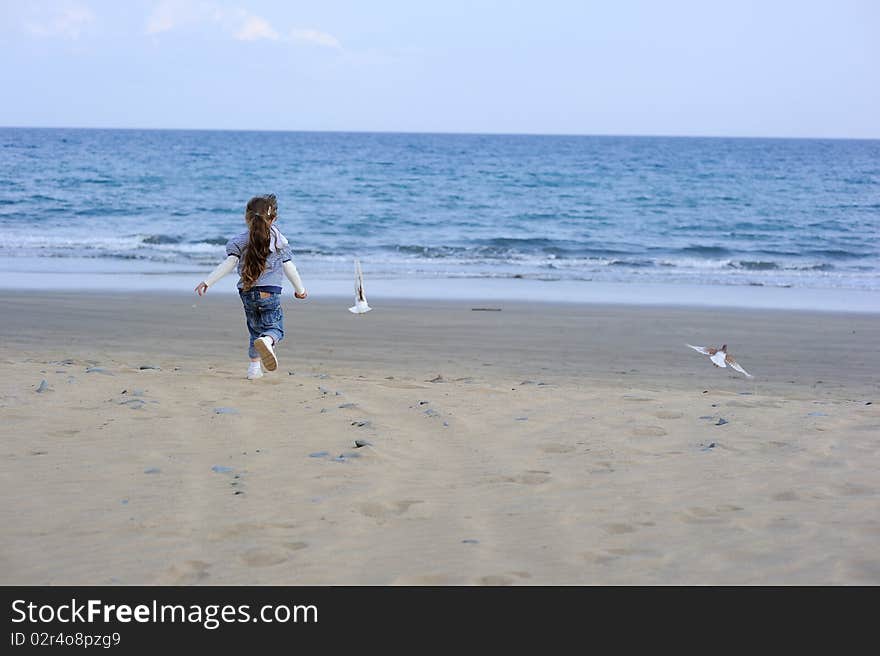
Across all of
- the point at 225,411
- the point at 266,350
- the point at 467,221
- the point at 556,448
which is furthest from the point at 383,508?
the point at 467,221

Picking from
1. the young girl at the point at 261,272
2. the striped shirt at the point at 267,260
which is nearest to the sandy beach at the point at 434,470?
the young girl at the point at 261,272

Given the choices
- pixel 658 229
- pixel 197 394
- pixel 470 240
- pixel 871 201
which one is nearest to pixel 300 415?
pixel 197 394

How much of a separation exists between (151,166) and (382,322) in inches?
1602

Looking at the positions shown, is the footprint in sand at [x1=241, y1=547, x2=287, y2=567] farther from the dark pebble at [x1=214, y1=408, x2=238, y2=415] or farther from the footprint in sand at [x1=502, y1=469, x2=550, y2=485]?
the dark pebble at [x1=214, y1=408, x2=238, y2=415]

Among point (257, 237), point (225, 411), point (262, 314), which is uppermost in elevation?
point (257, 237)

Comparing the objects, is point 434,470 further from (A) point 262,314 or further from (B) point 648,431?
(A) point 262,314

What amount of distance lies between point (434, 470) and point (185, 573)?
1625mm

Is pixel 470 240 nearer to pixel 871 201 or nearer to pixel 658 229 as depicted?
pixel 658 229

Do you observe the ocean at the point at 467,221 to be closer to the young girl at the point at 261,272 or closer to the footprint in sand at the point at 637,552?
the young girl at the point at 261,272

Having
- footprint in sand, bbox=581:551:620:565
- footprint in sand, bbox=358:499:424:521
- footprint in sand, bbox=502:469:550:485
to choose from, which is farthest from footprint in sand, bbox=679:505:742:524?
footprint in sand, bbox=358:499:424:521

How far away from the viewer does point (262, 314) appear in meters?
6.93

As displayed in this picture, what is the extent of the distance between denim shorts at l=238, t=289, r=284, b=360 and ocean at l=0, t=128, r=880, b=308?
821 cm

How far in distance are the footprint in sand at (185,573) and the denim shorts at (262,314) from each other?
12.0 feet

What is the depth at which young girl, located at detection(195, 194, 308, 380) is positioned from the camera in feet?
21.6
